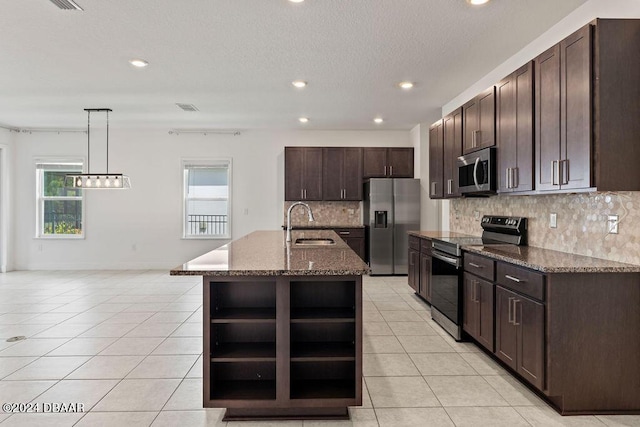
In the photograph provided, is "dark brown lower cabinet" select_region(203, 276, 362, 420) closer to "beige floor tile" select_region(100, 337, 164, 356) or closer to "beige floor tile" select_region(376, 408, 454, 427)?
"beige floor tile" select_region(376, 408, 454, 427)

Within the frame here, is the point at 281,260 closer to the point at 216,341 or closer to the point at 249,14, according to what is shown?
the point at 216,341

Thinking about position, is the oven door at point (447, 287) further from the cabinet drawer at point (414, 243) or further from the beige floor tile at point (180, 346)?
the beige floor tile at point (180, 346)

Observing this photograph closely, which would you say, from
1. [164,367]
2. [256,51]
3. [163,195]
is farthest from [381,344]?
[163,195]

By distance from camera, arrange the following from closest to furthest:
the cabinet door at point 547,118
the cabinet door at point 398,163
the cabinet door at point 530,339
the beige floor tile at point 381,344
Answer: the cabinet door at point 530,339, the cabinet door at point 547,118, the beige floor tile at point 381,344, the cabinet door at point 398,163

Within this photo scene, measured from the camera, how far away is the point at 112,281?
6.39m

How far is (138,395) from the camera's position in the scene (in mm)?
2578

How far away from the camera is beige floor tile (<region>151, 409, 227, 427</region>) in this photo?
2.24 metres

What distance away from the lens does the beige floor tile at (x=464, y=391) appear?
8.14 ft

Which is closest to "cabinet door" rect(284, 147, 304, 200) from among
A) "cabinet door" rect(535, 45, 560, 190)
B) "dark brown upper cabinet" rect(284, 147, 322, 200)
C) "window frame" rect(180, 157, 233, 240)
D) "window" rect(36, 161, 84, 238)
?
"dark brown upper cabinet" rect(284, 147, 322, 200)

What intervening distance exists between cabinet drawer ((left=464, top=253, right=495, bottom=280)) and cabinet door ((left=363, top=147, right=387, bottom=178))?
155 inches

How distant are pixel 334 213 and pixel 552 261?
5.07 meters

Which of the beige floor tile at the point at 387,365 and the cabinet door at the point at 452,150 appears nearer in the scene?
the beige floor tile at the point at 387,365

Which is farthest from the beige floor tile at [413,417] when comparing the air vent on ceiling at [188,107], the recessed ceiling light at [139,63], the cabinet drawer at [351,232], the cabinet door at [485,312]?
the air vent on ceiling at [188,107]

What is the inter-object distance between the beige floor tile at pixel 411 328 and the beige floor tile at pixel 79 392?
2469 mm
